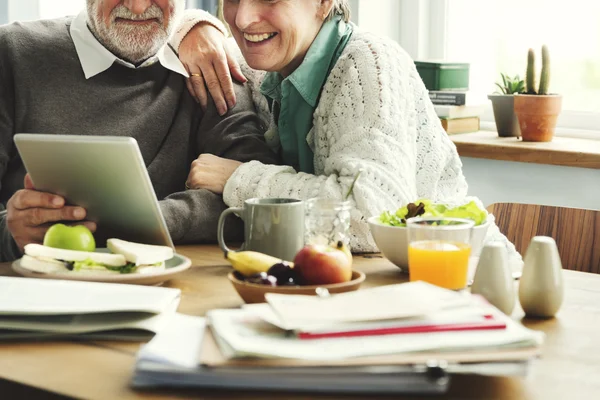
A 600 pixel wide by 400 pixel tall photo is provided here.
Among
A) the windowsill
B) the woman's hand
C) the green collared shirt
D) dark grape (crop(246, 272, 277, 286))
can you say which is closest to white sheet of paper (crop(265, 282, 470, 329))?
dark grape (crop(246, 272, 277, 286))

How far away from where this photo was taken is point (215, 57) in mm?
2076

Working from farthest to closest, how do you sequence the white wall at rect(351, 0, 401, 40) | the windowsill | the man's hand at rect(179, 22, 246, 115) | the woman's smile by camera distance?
the white wall at rect(351, 0, 401, 40) < the windowsill < the man's hand at rect(179, 22, 246, 115) < the woman's smile

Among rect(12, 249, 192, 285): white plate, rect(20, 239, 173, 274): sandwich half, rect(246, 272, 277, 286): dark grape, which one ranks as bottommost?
rect(12, 249, 192, 285): white plate

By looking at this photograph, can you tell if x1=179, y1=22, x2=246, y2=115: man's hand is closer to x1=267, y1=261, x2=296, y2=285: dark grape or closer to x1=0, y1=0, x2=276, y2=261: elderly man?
x1=0, y1=0, x2=276, y2=261: elderly man

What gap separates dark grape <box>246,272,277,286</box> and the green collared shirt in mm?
780

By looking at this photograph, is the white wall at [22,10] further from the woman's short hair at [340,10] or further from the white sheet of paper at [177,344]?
the white sheet of paper at [177,344]

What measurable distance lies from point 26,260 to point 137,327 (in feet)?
1.16

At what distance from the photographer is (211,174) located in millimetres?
1795

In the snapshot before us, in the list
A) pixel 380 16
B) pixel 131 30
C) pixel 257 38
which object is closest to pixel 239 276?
pixel 257 38

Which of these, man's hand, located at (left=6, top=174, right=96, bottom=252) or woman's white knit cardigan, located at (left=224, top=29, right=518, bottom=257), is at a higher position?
woman's white knit cardigan, located at (left=224, top=29, right=518, bottom=257)

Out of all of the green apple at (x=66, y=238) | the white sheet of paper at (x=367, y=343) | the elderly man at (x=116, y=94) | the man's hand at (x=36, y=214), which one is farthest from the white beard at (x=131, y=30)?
the white sheet of paper at (x=367, y=343)

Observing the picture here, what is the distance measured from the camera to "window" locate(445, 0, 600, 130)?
9.98 ft

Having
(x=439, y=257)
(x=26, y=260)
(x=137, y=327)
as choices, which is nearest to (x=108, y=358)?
(x=137, y=327)

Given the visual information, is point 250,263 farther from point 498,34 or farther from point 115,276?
point 498,34
